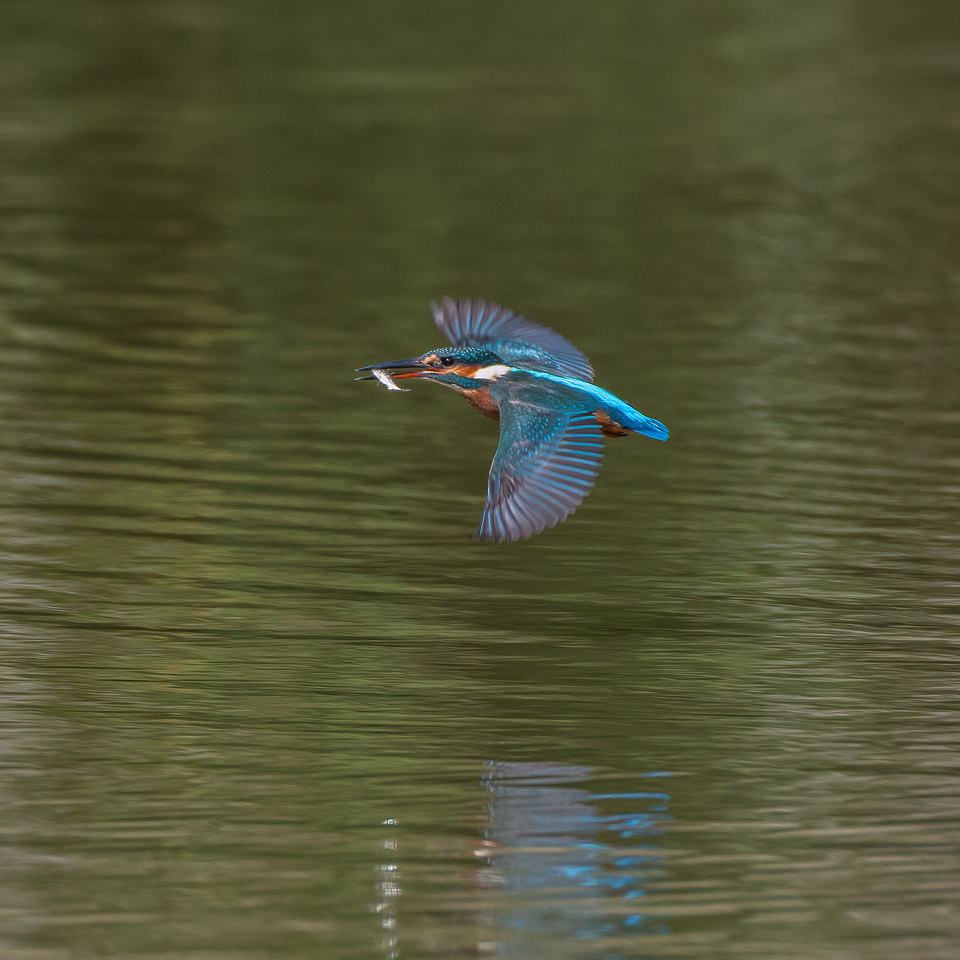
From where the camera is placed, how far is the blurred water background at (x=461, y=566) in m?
5.30

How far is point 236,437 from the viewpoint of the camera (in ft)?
34.5

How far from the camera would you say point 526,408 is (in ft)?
24.0

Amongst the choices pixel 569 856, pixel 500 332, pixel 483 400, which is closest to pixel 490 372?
pixel 483 400

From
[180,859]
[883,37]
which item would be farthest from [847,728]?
[883,37]

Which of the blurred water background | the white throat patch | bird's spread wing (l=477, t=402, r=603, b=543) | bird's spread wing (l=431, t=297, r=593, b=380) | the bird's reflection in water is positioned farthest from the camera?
bird's spread wing (l=431, t=297, r=593, b=380)

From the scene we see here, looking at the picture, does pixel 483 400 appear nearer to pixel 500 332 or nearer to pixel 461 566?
pixel 500 332

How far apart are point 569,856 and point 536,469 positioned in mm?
1925

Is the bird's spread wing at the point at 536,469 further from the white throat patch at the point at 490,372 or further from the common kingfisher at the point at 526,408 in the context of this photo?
the white throat patch at the point at 490,372

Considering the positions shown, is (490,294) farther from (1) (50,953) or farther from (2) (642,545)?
(1) (50,953)

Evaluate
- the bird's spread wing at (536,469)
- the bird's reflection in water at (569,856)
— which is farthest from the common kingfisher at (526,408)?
the bird's reflection in water at (569,856)

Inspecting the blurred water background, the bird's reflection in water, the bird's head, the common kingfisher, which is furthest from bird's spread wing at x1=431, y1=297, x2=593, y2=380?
the bird's reflection in water

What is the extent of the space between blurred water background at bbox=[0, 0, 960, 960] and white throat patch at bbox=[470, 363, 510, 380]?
0.95 m

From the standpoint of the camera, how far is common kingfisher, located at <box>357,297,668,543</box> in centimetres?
694

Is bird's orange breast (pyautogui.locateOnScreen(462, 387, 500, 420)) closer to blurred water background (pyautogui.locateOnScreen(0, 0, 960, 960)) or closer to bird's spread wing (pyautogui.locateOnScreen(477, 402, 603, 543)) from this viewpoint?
bird's spread wing (pyautogui.locateOnScreen(477, 402, 603, 543))
